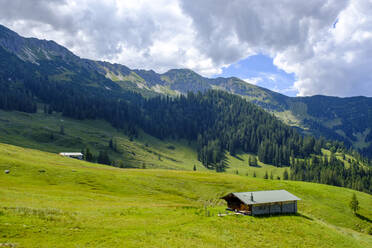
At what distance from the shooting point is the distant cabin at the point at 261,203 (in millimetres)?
53375

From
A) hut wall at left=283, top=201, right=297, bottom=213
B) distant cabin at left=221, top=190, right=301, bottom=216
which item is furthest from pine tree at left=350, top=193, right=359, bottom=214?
distant cabin at left=221, top=190, right=301, bottom=216

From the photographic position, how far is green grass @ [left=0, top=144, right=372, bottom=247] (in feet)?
95.7

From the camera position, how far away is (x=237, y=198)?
55.3 meters

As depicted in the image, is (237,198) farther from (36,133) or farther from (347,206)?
(36,133)

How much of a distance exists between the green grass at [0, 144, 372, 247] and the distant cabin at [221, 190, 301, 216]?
274cm

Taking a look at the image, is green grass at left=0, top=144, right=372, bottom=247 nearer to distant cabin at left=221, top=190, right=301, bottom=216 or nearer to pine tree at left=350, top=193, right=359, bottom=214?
pine tree at left=350, top=193, right=359, bottom=214

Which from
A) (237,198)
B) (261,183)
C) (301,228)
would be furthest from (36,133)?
(301,228)

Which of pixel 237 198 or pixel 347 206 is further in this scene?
pixel 347 206

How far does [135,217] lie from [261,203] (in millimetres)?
28675

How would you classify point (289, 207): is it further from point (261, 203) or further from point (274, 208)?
point (261, 203)

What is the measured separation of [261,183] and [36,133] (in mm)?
184824

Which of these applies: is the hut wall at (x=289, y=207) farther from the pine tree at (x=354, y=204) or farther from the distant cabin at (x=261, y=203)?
the pine tree at (x=354, y=204)

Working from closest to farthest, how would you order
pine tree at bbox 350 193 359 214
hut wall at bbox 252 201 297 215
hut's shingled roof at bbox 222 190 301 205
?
hut's shingled roof at bbox 222 190 301 205 → hut wall at bbox 252 201 297 215 → pine tree at bbox 350 193 359 214

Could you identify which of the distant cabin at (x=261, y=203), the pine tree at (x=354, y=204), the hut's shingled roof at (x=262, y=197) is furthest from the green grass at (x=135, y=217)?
the hut's shingled roof at (x=262, y=197)
